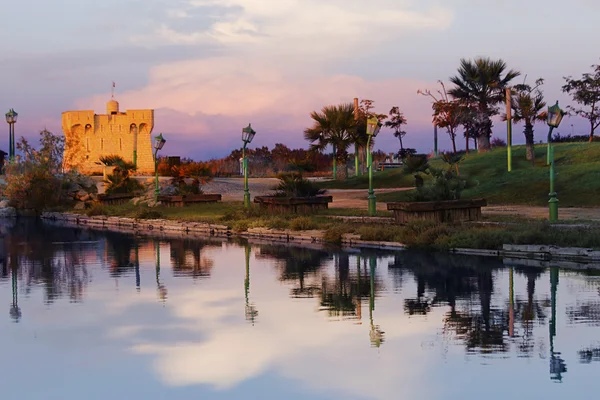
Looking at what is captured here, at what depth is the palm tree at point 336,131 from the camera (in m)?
48.9

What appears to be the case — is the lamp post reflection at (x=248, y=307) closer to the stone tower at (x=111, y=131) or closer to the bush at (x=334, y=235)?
the bush at (x=334, y=235)

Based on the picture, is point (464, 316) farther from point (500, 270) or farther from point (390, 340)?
point (500, 270)

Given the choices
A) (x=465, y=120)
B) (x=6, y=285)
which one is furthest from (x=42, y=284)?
(x=465, y=120)

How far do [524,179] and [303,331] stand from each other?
26.3 meters

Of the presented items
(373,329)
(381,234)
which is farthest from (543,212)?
(373,329)

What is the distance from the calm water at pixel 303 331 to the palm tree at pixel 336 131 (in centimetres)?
3352

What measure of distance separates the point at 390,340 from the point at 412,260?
738 centimetres

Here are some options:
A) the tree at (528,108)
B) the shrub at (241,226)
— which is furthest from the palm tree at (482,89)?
the shrub at (241,226)

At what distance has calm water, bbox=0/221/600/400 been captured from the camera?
6.77 metres

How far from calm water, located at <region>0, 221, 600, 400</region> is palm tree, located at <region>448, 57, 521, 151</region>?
1500 inches

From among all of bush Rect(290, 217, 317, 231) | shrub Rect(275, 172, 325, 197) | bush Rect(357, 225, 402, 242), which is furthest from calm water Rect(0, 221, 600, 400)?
shrub Rect(275, 172, 325, 197)

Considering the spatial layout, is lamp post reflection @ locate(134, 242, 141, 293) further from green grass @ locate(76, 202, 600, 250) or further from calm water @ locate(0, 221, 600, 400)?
green grass @ locate(76, 202, 600, 250)

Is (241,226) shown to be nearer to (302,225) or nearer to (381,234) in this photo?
(302,225)

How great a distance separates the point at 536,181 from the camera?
32719mm
